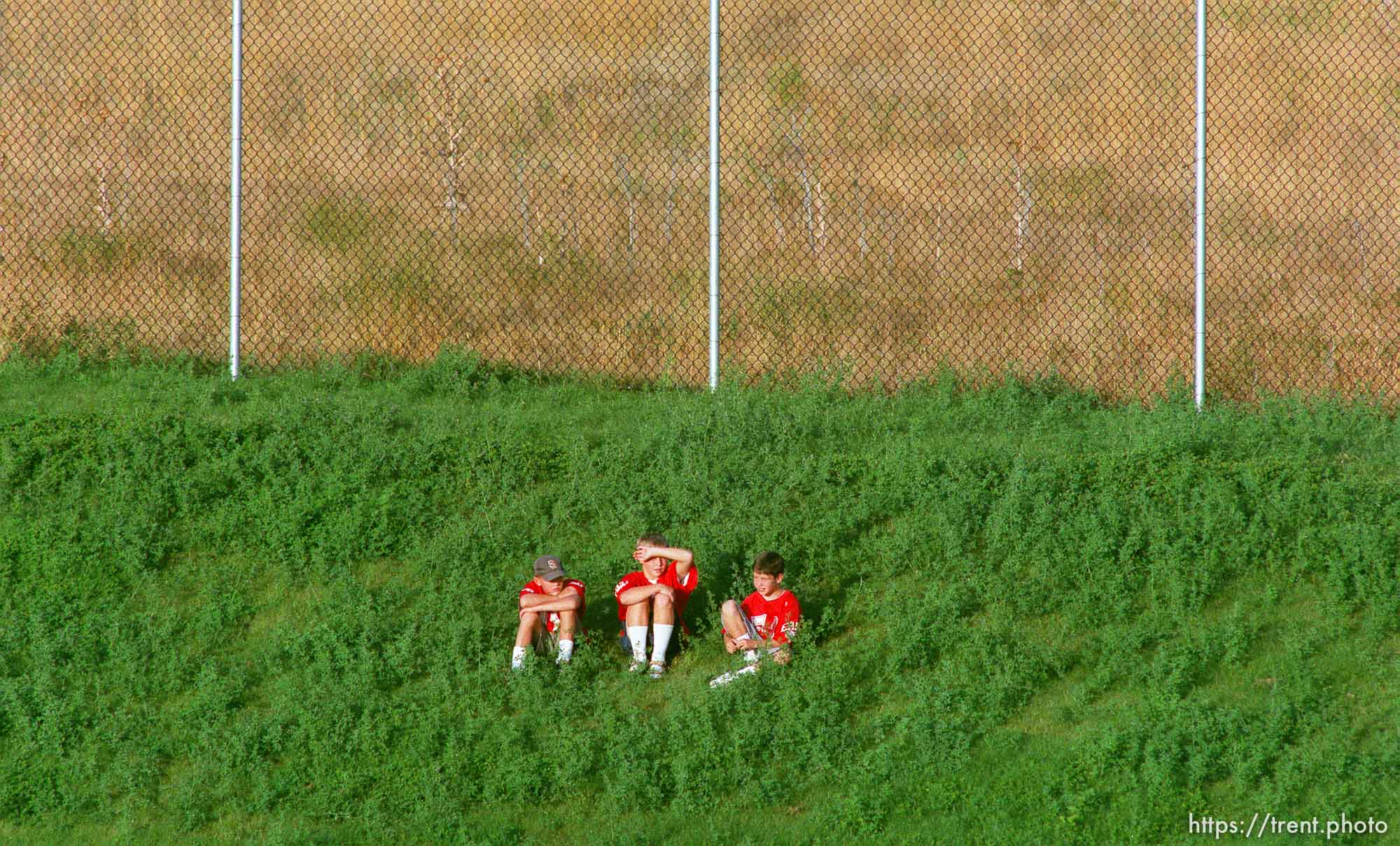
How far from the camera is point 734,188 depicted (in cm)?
1133

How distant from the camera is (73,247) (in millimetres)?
10164

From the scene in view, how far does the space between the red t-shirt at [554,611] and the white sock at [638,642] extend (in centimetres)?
25

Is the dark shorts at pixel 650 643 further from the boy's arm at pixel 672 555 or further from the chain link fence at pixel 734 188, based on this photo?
the chain link fence at pixel 734 188

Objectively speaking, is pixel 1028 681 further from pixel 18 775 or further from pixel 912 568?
pixel 18 775

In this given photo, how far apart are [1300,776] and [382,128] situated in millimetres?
9696

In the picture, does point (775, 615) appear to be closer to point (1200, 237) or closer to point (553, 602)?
point (553, 602)

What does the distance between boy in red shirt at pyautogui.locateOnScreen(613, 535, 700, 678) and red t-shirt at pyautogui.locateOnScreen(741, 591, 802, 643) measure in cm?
32

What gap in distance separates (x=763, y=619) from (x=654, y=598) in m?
0.55

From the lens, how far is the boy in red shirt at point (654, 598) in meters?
6.40

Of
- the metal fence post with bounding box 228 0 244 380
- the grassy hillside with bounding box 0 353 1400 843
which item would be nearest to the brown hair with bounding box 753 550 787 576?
the grassy hillside with bounding box 0 353 1400 843

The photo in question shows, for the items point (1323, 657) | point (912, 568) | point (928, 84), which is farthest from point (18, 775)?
point (928, 84)

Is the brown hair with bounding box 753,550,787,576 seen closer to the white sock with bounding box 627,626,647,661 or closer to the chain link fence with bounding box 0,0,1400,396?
the white sock with bounding box 627,626,647,661

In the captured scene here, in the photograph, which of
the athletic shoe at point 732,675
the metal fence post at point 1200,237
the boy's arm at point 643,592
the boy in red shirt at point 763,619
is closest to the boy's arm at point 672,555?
the boy's arm at point 643,592

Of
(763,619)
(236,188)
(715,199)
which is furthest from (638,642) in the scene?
(236,188)
